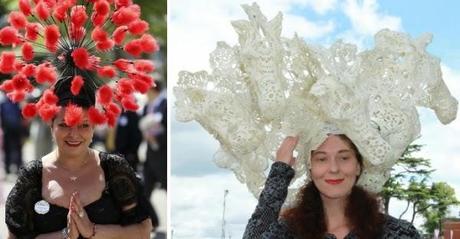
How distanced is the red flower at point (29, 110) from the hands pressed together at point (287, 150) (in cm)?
105

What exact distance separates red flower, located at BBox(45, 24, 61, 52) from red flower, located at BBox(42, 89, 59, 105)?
20 centimetres

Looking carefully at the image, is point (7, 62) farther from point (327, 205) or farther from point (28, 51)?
point (327, 205)

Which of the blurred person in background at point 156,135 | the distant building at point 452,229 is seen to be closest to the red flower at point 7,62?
the blurred person in background at point 156,135

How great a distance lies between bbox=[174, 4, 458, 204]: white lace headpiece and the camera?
2135mm

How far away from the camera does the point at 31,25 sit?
9.72ft

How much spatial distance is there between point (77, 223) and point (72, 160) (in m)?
0.24

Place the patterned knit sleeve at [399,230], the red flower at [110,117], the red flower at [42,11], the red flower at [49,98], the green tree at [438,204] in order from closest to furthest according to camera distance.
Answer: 1. the patterned knit sleeve at [399,230]
2. the red flower at [49,98]
3. the red flower at [110,117]
4. the red flower at [42,11]
5. the green tree at [438,204]

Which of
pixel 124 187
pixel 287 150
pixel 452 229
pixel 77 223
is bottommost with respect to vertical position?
pixel 452 229

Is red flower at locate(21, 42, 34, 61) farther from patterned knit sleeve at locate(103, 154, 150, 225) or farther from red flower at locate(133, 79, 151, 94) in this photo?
patterned knit sleeve at locate(103, 154, 150, 225)

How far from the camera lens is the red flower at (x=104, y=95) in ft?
→ 9.41

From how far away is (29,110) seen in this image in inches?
114

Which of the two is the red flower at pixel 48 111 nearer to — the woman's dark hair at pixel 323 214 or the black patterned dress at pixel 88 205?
the black patterned dress at pixel 88 205

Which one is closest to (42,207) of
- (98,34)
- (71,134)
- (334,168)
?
(71,134)

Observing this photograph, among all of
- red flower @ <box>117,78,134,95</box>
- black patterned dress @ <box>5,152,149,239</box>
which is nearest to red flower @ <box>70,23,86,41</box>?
red flower @ <box>117,78,134,95</box>
